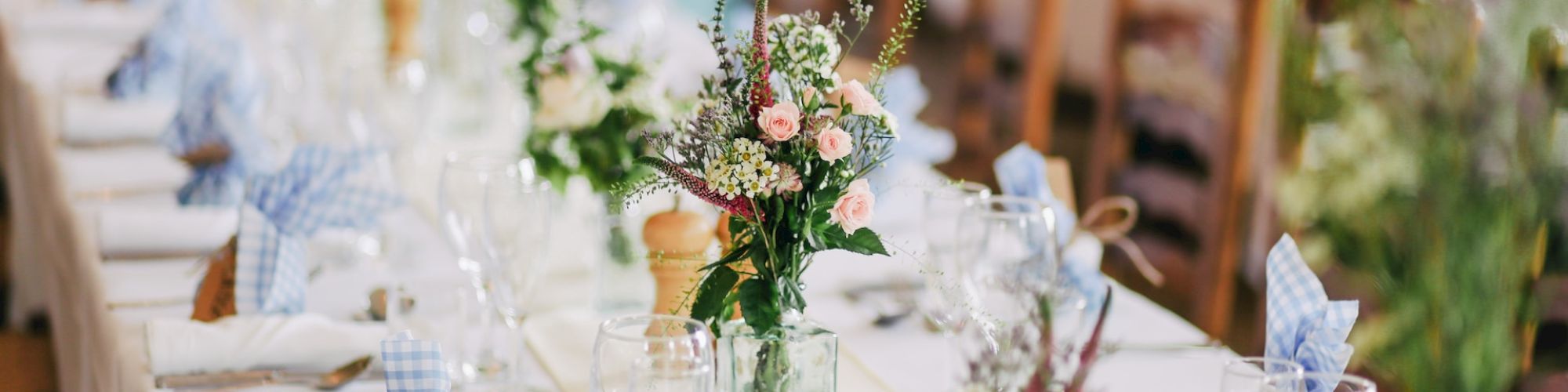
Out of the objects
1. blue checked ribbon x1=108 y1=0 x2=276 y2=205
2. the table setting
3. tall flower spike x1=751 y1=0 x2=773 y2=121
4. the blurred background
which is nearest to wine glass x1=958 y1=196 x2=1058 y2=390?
the table setting

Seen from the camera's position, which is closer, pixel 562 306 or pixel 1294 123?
pixel 562 306

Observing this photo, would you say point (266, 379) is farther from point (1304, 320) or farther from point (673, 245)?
point (1304, 320)

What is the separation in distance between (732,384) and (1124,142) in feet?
8.47

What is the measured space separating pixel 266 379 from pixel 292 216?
22cm

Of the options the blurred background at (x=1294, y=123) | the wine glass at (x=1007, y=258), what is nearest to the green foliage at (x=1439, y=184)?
the blurred background at (x=1294, y=123)

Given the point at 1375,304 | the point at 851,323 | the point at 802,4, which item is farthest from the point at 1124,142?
the point at 802,4

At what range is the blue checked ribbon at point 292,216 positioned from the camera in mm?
1480

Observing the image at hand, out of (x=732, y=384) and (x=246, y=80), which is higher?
(x=246, y=80)

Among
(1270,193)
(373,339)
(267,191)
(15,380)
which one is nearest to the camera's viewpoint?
(373,339)

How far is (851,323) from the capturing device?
1.64 meters

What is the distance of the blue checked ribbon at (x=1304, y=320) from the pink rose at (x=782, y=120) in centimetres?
42

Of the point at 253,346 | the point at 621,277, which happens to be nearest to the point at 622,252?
the point at 621,277

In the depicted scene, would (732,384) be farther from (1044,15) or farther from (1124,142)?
(1044,15)

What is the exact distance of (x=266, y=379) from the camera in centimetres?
136
